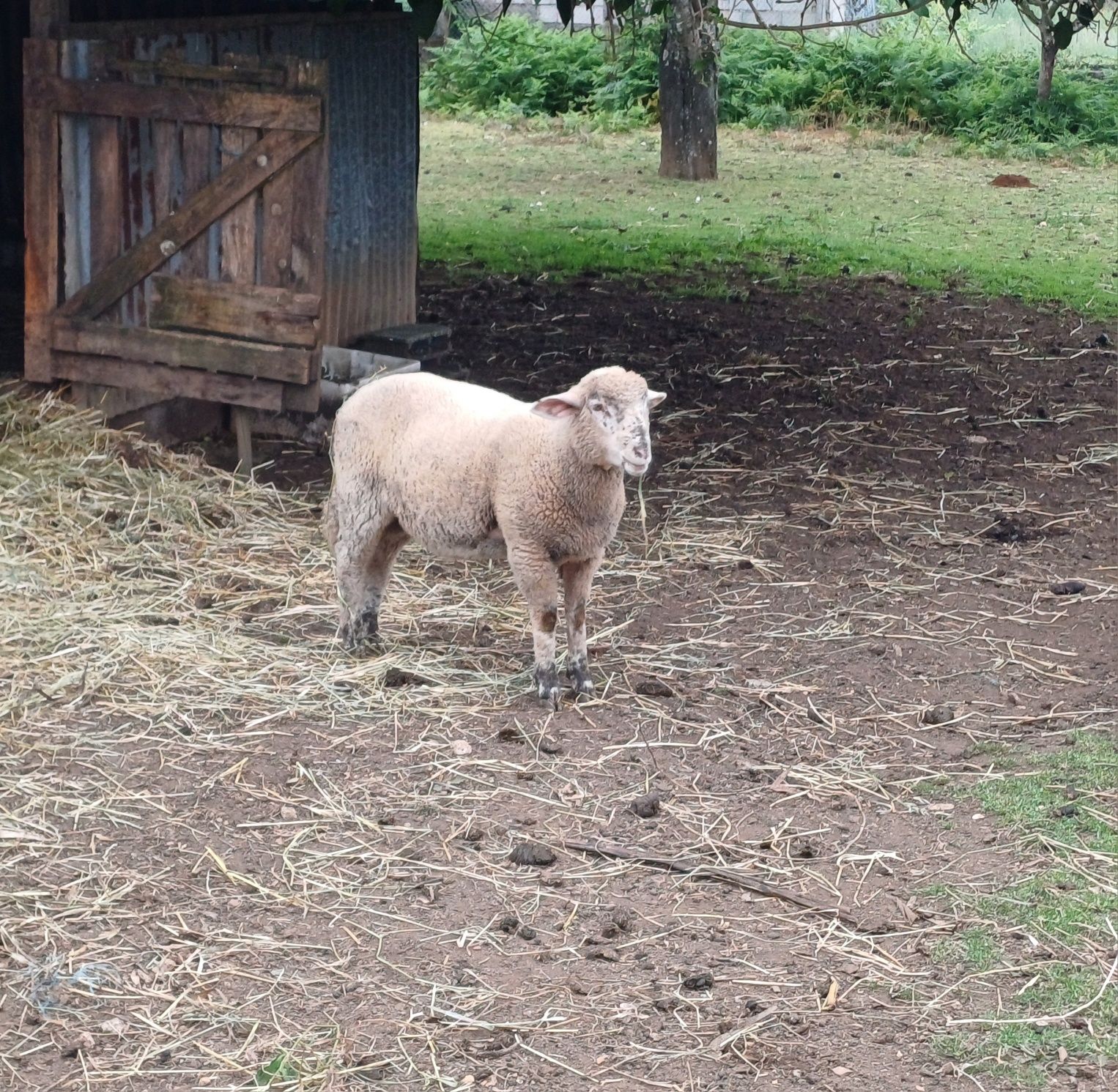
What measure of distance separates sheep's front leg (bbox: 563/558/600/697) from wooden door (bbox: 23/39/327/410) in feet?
7.30

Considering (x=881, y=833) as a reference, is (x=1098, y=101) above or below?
above

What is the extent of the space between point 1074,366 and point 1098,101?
12.1 m

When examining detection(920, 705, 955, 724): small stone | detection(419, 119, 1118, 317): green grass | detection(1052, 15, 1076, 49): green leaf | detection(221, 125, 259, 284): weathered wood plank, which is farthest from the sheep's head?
detection(419, 119, 1118, 317): green grass

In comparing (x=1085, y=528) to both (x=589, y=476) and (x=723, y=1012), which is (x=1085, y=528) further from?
(x=723, y=1012)

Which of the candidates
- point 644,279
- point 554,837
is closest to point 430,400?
point 554,837

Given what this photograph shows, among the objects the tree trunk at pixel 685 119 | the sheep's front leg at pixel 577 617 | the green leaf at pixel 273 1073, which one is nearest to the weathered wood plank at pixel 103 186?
the sheep's front leg at pixel 577 617

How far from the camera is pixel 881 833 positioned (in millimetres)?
4398

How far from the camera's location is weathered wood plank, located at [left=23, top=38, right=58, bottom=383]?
24.2 feet

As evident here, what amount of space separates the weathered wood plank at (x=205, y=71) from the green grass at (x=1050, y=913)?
4.20 metres

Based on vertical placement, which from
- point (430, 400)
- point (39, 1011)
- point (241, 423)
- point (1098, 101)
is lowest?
point (39, 1011)

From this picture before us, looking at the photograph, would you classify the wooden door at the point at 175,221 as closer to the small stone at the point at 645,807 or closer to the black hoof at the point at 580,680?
the black hoof at the point at 580,680

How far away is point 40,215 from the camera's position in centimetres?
752

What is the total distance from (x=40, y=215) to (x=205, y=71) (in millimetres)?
1172

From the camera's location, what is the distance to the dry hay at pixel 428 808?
11.4ft
